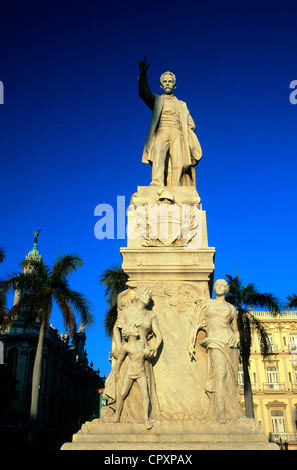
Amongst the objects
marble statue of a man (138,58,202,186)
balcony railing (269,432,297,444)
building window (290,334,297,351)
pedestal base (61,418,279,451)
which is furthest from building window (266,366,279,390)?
pedestal base (61,418,279,451)

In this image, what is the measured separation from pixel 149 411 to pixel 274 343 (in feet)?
151

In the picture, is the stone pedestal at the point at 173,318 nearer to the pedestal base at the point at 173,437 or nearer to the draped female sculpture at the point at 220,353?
the pedestal base at the point at 173,437

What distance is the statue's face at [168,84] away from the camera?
28.2 feet

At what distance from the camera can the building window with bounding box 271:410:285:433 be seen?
144ft

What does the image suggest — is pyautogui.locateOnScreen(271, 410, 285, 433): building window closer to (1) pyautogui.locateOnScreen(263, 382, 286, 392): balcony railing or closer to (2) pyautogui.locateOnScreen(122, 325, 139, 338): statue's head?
(1) pyautogui.locateOnScreen(263, 382, 286, 392): balcony railing

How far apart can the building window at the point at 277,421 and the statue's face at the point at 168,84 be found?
43.8m

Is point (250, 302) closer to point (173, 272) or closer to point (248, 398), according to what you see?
point (248, 398)

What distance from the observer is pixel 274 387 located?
45.7m

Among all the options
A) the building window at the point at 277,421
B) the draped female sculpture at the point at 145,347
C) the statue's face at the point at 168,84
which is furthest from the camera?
the building window at the point at 277,421

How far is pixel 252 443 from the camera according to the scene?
489cm

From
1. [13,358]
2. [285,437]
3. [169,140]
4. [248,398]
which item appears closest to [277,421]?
[285,437]

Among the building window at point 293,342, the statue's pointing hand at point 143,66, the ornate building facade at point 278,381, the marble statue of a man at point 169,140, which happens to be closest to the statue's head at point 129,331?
the marble statue of a man at point 169,140

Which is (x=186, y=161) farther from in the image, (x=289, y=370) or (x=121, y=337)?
(x=289, y=370)

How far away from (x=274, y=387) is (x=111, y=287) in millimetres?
32176
